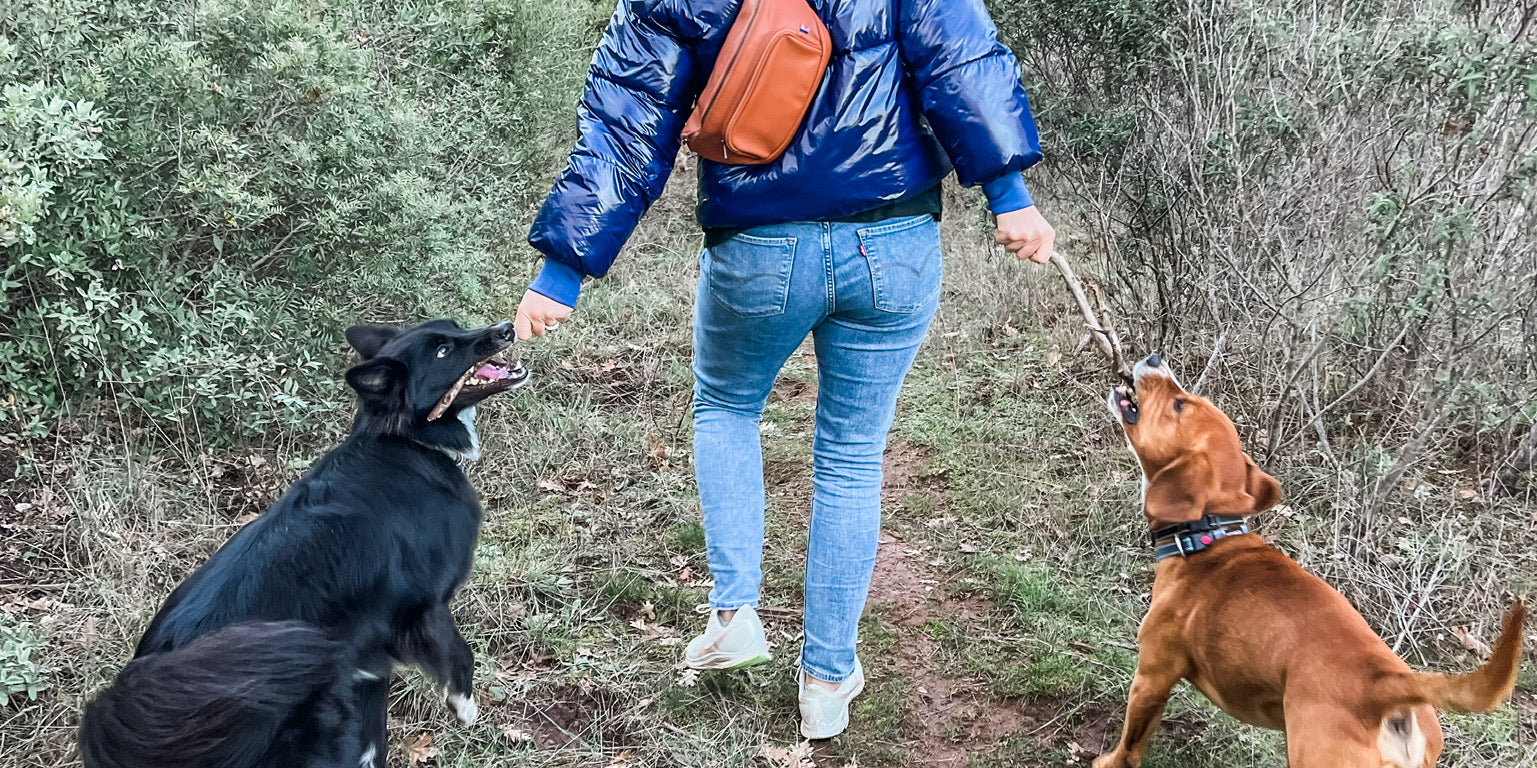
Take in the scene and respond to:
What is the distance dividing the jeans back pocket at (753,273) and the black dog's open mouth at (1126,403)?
1474mm

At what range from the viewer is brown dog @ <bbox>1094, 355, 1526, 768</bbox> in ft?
7.27

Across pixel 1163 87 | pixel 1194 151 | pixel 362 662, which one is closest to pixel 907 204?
pixel 362 662

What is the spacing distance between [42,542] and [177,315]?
3.12 feet

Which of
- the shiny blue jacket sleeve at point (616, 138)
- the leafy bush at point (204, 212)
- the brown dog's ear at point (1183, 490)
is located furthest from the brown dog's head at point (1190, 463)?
the leafy bush at point (204, 212)

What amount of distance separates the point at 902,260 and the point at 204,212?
Answer: 2951 mm

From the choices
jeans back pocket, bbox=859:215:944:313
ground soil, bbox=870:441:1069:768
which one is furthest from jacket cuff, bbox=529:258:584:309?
ground soil, bbox=870:441:1069:768

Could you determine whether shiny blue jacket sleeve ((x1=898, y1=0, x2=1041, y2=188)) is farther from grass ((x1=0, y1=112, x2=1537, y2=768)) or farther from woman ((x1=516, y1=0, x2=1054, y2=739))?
grass ((x1=0, y1=112, x2=1537, y2=768))

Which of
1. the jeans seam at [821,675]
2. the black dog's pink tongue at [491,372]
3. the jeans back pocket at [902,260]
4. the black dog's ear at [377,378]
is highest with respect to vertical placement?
the jeans back pocket at [902,260]

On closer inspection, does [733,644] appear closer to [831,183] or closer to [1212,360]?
[831,183]

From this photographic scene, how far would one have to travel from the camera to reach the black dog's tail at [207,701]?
1949 millimetres

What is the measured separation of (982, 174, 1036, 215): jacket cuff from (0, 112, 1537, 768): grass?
1.65 metres

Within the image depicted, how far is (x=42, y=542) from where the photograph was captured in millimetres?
3410

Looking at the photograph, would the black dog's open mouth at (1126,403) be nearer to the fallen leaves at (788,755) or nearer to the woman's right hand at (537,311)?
the fallen leaves at (788,755)

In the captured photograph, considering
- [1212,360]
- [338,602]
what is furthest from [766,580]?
[1212,360]
